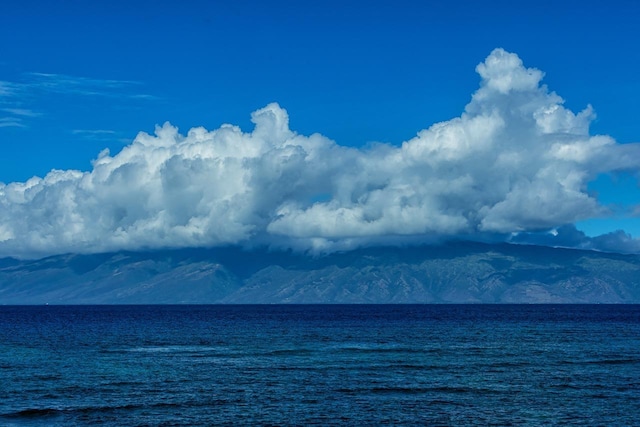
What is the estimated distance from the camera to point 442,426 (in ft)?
223

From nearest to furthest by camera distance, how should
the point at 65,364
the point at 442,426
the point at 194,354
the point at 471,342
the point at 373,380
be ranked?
the point at 442,426, the point at 373,380, the point at 65,364, the point at 194,354, the point at 471,342

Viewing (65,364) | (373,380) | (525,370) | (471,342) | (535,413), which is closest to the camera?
(535,413)

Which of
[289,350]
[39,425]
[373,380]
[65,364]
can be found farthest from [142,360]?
[39,425]

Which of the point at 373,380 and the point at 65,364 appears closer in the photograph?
the point at 373,380

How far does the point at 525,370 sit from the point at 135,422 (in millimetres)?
53410

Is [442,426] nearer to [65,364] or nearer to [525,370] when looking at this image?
[525,370]

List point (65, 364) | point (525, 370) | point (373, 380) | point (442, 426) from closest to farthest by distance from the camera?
point (442, 426)
point (373, 380)
point (525, 370)
point (65, 364)

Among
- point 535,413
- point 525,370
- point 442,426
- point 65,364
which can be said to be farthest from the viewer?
point 65,364

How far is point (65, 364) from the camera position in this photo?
110188 mm

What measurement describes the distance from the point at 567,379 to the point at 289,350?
172ft

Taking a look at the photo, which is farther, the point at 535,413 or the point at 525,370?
the point at 525,370

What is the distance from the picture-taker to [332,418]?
233 feet

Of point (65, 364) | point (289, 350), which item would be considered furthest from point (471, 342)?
point (65, 364)

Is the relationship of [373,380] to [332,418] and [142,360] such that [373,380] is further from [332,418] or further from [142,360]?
[142,360]
